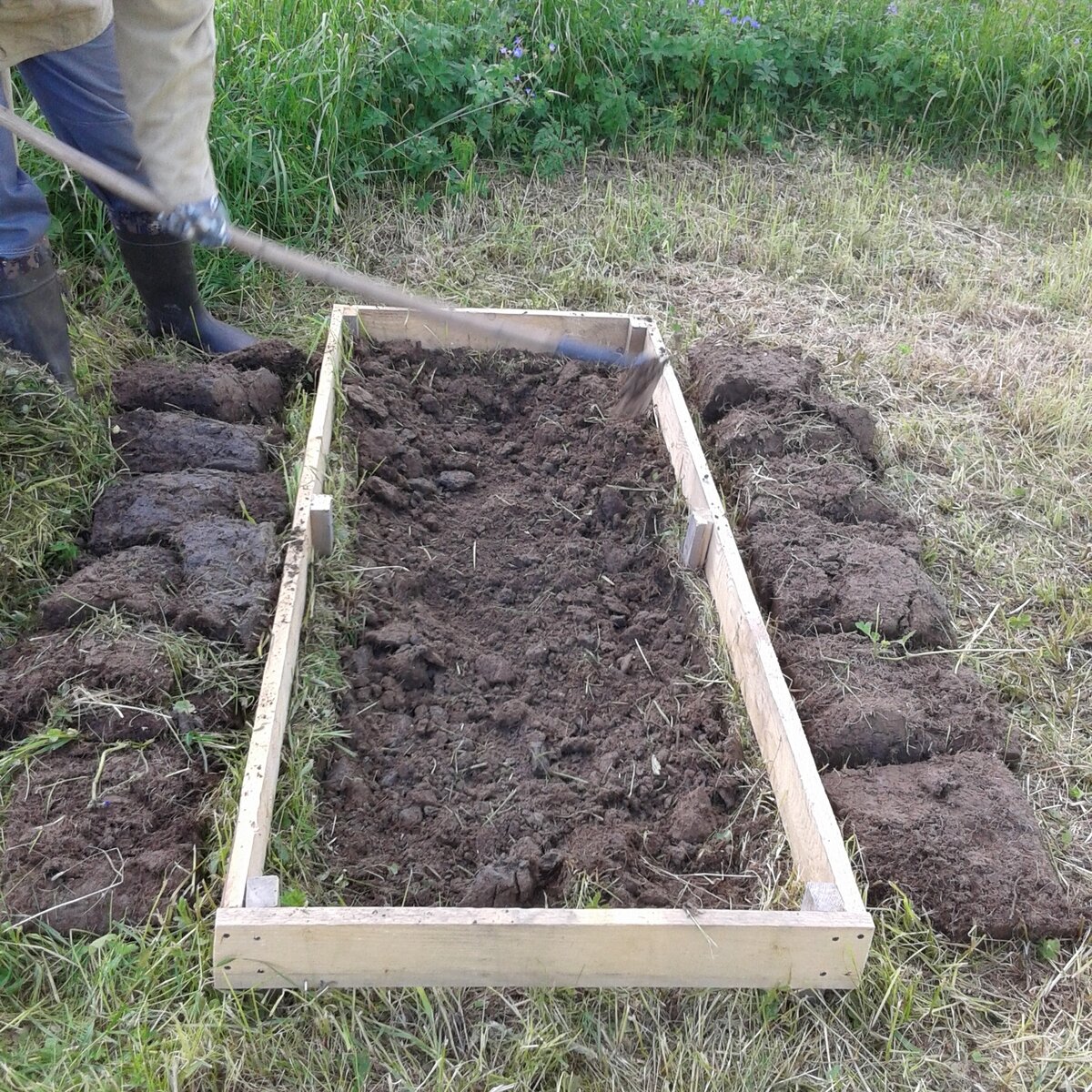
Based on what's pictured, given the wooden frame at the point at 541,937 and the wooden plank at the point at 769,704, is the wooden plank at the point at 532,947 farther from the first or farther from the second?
the wooden plank at the point at 769,704

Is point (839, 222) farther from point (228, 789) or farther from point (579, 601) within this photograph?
point (228, 789)

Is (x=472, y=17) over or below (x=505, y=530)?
over

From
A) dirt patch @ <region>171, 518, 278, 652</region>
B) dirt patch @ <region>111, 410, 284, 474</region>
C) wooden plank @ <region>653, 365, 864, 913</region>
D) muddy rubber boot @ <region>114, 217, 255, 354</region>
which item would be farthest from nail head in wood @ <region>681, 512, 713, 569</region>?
muddy rubber boot @ <region>114, 217, 255, 354</region>

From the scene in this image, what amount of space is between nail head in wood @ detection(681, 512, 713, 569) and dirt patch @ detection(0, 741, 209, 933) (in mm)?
1451

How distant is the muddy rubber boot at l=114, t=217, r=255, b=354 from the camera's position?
3.57 metres

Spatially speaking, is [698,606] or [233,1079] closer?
[233,1079]

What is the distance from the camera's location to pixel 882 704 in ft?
8.40

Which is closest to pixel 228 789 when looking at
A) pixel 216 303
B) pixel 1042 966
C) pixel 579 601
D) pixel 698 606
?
pixel 579 601

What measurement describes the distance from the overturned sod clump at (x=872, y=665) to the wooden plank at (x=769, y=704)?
5.9 inches

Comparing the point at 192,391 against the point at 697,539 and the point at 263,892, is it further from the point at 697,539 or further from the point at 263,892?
the point at 263,892

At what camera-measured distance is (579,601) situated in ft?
9.83

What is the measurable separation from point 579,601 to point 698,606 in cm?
34

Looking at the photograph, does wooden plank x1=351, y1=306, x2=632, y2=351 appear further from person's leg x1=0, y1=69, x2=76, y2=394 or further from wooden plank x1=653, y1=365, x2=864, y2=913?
person's leg x1=0, y1=69, x2=76, y2=394

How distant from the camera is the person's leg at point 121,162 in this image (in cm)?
311
